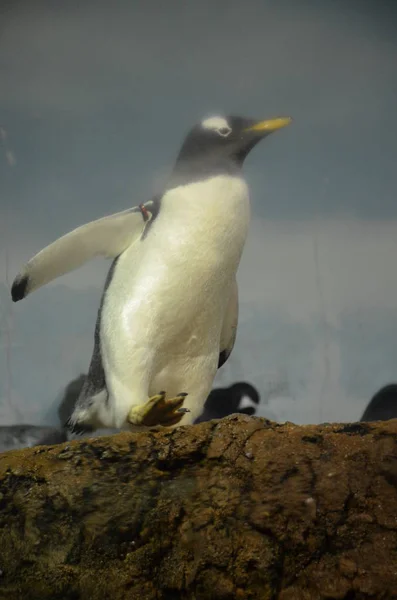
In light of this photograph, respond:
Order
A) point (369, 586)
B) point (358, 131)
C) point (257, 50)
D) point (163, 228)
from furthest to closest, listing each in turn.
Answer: point (358, 131) → point (257, 50) → point (163, 228) → point (369, 586)

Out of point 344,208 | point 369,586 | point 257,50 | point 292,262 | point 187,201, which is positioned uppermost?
point 257,50

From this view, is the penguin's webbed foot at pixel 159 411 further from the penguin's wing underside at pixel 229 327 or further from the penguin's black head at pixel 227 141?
the penguin's black head at pixel 227 141

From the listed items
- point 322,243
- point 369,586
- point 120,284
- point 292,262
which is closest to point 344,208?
point 322,243

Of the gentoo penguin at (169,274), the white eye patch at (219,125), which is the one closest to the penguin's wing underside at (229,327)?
the gentoo penguin at (169,274)

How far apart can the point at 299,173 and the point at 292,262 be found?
31 centimetres

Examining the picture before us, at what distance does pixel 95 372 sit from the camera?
Result: 1617 millimetres

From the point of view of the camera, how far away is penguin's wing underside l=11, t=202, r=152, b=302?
1608 mm

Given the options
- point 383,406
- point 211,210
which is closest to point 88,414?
point 211,210

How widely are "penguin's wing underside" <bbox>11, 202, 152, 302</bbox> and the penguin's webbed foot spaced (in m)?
0.53

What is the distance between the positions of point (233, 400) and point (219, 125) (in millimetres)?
941

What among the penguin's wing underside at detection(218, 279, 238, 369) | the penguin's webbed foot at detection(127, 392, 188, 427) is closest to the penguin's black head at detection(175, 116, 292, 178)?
the penguin's wing underside at detection(218, 279, 238, 369)

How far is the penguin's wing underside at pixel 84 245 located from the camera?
1.61 m

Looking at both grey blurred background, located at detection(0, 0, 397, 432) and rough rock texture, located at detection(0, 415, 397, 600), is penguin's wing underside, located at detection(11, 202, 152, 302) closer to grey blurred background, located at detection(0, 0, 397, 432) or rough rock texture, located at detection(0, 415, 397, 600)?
grey blurred background, located at detection(0, 0, 397, 432)

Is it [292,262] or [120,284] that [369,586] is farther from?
[292,262]
